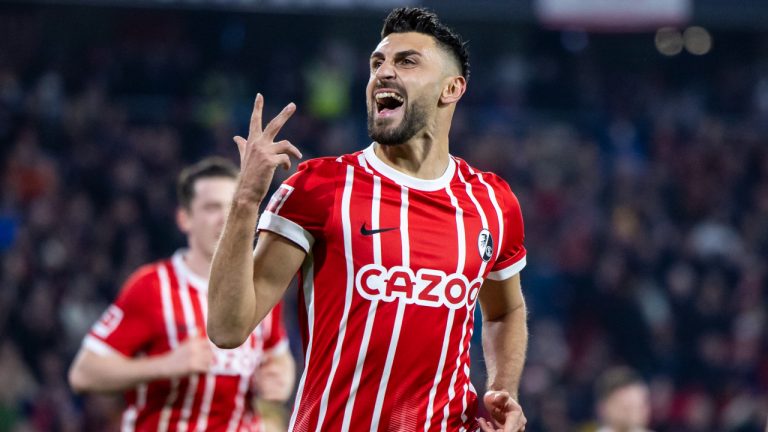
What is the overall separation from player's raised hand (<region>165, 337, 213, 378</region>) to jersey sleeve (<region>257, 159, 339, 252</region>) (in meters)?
1.35

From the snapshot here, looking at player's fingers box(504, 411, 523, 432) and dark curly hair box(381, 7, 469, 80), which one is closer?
player's fingers box(504, 411, 523, 432)

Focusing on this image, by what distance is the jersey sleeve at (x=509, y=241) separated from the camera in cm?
348

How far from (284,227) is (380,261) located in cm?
29

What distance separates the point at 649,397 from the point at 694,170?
381 cm

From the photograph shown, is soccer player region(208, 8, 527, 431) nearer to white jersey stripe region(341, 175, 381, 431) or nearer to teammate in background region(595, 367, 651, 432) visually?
white jersey stripe region(341, 175, 381, 431)

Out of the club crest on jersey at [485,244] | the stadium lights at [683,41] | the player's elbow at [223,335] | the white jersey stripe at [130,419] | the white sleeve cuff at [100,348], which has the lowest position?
the white jersey stripe at [130,419]

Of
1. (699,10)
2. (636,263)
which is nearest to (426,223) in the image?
(636,263)

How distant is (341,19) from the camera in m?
15.7

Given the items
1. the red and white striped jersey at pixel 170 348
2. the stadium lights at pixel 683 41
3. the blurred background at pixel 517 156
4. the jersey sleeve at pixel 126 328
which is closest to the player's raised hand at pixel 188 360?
the red and white striped jersey at pixel 170 348

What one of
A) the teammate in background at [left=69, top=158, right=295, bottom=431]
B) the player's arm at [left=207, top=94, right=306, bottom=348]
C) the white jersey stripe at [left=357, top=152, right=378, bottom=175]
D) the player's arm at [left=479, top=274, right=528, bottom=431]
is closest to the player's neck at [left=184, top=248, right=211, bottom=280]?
the teammate in background at [left=69, top=158, right=295, bottom=431]

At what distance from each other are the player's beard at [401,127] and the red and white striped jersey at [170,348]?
160 centimetres

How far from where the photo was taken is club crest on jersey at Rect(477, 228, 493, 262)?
3295 mm

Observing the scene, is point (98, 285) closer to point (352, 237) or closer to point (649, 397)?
point (649, 397)

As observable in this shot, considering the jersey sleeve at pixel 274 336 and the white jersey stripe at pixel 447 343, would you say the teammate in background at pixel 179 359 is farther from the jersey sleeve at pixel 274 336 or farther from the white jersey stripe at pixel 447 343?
the white jersey stripe at pixel 447 343
